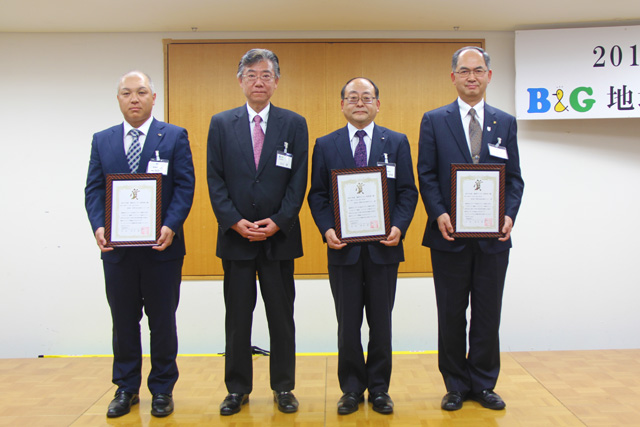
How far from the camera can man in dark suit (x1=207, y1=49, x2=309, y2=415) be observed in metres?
2.79

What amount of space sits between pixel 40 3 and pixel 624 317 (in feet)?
16.3

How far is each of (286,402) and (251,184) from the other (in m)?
1.15

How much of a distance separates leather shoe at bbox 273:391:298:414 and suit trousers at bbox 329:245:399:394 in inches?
11.1

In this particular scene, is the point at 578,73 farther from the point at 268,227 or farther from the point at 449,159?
the point at 268,227

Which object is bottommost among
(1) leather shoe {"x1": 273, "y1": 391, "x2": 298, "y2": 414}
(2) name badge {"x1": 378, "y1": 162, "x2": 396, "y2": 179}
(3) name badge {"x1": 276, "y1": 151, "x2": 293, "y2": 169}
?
(1) leather shoe {"x1": 273, "y1": 391, "x2": 298, "y2": 414}

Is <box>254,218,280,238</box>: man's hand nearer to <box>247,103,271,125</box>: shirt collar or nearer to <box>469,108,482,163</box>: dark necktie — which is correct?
<box>247,103,271,125</box>: shirt collar

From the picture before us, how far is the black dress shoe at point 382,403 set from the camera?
9.09 feet

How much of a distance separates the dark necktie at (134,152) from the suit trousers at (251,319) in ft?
2.31

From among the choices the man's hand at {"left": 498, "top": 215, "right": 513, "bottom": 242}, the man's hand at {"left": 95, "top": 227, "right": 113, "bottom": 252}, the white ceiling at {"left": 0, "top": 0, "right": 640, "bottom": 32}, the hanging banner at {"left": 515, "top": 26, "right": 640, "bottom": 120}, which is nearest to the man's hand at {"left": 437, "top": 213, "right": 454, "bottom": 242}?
the man's hand at {"left": 498, "top": 215, "right": 513, "bottom": 242}

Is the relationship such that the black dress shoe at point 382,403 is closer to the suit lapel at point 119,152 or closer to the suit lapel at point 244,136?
the suit lapel at point 244,136

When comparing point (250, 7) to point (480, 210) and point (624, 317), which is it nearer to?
point (480, 210)

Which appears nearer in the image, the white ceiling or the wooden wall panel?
the white ceiling

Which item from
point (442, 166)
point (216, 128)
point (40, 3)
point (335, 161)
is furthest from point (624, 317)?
point (40, 3)

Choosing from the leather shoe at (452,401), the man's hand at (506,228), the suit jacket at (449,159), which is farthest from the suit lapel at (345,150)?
the leather shoe at (452,401)
